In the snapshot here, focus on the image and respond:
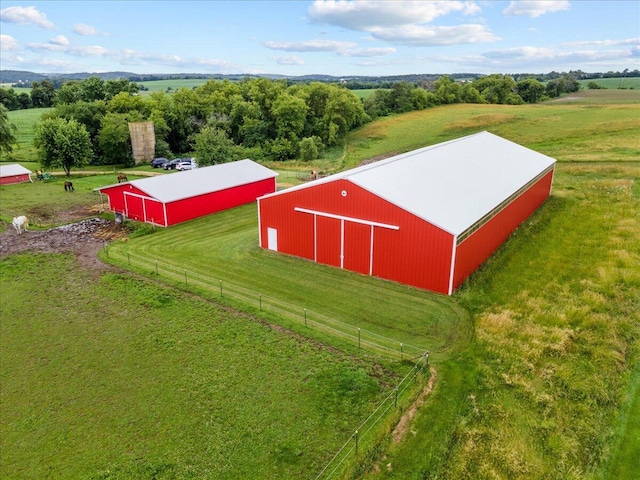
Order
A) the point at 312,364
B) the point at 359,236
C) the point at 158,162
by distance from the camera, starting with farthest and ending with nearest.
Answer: the point at 158,162 < the point at 359,236 < the point at 312,364

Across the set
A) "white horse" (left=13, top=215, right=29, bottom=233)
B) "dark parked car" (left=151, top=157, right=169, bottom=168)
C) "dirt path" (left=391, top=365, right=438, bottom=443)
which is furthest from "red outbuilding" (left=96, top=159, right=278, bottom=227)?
"dark parked car" (left=151, top=157, right=169, bottom=168)

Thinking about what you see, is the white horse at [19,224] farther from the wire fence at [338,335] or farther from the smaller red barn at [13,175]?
the smaller red barn at [13,175]

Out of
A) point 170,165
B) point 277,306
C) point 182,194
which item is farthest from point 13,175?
point 277,306

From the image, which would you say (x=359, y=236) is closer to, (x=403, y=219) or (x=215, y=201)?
(x=403, y=219)

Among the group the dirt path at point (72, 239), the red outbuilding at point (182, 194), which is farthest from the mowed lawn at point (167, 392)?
the red outbuilding at point (182, 194)

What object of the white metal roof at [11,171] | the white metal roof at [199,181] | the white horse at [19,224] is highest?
the white metal roof at [199,181]

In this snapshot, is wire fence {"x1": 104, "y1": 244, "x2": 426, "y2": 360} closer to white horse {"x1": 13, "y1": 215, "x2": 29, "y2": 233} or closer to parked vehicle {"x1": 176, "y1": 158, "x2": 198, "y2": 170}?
white horse {"x1": 13, "y1": 215, "x2": 29, "y2": 233}

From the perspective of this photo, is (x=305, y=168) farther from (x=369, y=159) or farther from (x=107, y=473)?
(x=107, y=473)
